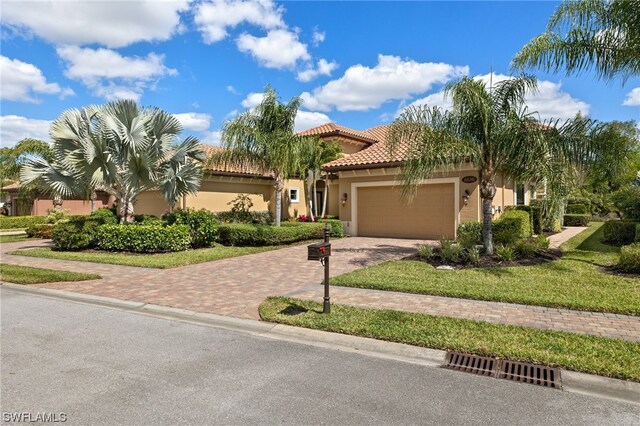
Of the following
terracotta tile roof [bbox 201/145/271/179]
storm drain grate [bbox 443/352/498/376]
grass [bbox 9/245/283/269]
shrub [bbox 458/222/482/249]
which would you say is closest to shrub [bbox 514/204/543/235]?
shrub [bbox 458/222/482/249]

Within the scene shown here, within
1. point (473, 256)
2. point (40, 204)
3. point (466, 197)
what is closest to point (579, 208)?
point (466, 197)

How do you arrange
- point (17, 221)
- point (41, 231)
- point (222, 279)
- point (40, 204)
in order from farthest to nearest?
point (40, 204), point (17, 221), point (41, 231), point (222, 279)

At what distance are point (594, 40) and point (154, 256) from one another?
1329 centimetres

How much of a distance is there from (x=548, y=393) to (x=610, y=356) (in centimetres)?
120

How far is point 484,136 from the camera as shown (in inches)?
425

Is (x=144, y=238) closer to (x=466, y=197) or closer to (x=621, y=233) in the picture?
(x=466, y=197)

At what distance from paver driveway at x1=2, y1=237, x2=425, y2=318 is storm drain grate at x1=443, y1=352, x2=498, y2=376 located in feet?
10.2

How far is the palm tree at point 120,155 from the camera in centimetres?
1446

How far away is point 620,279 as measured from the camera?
8.30m

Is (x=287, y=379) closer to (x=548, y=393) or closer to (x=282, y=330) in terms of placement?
(x=282, y=330)

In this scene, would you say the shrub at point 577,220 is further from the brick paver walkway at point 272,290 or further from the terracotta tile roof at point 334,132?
the brick paver walkway at point 272,290

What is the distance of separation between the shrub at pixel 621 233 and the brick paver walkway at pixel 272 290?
25.4 ft

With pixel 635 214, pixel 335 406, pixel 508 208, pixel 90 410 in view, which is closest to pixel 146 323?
pixel 90 410

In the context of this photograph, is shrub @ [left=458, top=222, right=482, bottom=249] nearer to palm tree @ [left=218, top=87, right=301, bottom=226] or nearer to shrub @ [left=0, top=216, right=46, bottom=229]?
palm tree @ [left=218, top=87, right=301, bottom=226]
